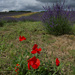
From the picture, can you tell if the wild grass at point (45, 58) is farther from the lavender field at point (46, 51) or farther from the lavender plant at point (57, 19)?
the lavender plant at point (57, 19)

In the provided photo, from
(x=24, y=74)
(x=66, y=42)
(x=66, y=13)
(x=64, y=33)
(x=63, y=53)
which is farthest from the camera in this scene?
(x=64, y=33)

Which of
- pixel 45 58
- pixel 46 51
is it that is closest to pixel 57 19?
pixel 46 51

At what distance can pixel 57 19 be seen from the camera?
321 cm

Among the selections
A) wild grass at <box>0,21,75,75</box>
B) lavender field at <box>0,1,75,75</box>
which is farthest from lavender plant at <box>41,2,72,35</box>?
wild grass at <box>0,21,75,75</box>

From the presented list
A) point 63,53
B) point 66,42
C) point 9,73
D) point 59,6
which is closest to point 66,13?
point 59,6

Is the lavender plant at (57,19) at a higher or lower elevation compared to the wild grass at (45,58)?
higher

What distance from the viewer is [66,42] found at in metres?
2.67

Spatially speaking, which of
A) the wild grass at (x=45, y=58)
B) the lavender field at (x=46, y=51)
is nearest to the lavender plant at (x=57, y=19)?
the lavender field at (x=46, y=51)

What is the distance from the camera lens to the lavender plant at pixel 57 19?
3.20 m

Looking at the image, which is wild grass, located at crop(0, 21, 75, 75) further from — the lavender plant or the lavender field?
the lavender plant

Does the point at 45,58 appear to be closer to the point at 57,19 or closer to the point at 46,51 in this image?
the point at 46,51

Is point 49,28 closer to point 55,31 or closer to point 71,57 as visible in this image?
point 55,31

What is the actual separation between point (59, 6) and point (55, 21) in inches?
20.7

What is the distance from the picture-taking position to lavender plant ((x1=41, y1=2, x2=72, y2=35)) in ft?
10.5
